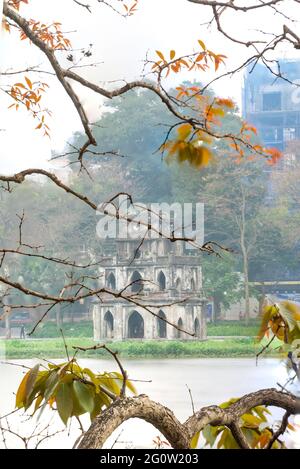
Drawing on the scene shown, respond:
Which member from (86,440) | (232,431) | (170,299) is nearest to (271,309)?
(232,431)

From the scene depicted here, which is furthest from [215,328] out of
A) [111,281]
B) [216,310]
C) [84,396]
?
[84,396]

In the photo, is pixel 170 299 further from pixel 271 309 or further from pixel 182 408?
pixel 271 309

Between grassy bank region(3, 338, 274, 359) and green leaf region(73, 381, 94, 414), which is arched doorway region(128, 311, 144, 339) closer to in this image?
grassy bank region(3, 338, 274, 359)

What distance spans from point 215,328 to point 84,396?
2646 millimetres

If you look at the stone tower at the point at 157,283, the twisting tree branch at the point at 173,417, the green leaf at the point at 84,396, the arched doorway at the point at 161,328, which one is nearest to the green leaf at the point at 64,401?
the green leaf at the point at 84,396

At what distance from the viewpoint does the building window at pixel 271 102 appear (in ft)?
12.2

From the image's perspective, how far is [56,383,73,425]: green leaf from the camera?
1083 millimetres

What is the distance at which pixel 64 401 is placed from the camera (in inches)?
42.9

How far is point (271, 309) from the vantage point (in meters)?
1.18

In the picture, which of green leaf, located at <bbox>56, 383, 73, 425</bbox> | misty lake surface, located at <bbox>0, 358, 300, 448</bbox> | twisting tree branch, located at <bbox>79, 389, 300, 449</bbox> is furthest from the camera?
misty lake surface, located at <bbox>0, 358, 300, 448</bbox>

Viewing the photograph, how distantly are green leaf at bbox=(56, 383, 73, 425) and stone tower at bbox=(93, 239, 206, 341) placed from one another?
262 centimetres

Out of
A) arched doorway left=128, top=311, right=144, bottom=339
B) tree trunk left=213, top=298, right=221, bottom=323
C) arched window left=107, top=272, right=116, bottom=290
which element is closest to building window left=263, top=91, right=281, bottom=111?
tree trunk left=213, top=298, right=221, bottom=323

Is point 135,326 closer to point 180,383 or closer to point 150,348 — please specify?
point 150,348

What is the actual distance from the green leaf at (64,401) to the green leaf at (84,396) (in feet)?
0.03
